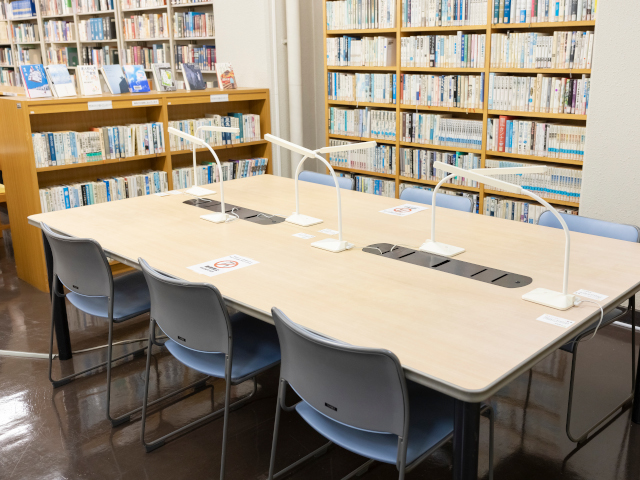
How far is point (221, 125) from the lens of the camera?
5.20 m

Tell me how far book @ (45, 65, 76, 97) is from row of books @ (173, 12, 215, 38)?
2.00 metres

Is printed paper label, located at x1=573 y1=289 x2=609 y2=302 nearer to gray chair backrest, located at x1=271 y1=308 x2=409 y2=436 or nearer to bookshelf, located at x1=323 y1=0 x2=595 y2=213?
gray chair backrest, located at x1=271 y1=308 x2=409 y2=436

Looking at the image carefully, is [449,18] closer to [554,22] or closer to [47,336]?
[554,22]

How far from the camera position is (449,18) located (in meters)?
4.38

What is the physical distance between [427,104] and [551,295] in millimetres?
2884

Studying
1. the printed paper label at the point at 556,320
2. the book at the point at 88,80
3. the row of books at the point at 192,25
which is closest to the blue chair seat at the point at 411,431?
the printed paper label at the point at 556,320

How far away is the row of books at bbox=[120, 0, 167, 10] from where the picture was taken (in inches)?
251

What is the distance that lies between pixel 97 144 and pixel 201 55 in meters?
2.07

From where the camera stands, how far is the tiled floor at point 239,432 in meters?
2.45

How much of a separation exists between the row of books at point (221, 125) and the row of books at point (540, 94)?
2.17 meters

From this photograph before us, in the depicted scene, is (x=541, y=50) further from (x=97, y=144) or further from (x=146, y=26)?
(x=146, y=26)

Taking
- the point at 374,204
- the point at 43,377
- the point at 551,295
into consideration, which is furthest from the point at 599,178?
the point at 43,377

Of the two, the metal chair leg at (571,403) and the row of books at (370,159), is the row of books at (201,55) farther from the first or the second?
the metal chair leg at (571,403)

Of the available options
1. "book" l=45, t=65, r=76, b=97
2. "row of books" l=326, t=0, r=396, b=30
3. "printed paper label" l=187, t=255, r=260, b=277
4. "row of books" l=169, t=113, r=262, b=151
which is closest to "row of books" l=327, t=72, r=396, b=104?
"row of books" l=326, t=0, r=396, b=30
